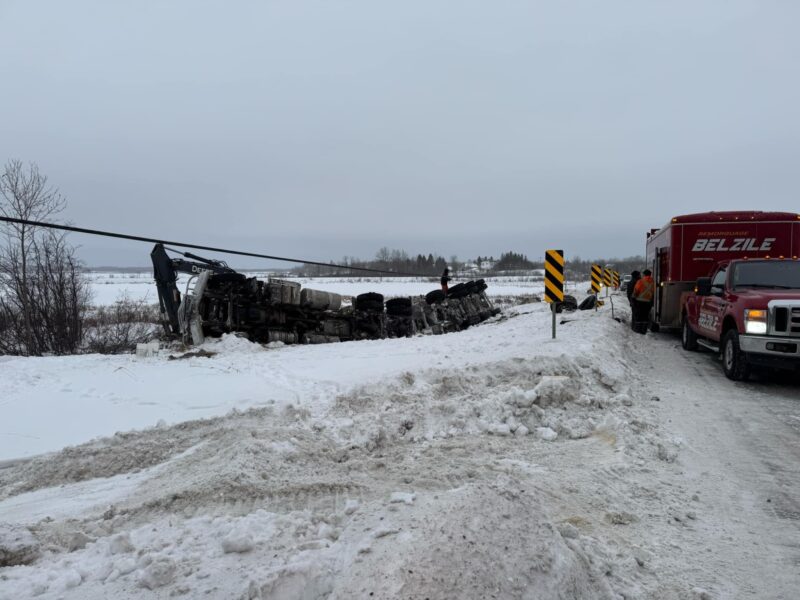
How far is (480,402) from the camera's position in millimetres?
6180

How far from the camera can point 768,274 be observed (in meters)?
9.47

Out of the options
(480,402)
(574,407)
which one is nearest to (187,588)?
(480,402)

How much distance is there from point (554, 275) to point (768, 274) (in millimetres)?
3867

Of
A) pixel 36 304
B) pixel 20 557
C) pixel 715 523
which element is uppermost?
pixel 36 304

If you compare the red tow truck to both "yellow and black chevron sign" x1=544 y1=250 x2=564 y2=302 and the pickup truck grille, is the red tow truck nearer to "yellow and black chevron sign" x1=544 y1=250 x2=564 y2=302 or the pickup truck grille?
the pickup truck grille

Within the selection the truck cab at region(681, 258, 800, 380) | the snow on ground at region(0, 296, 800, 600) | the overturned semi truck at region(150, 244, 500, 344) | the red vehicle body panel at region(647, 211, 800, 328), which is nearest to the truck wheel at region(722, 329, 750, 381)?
the truck cab at region(681, 258, 800, 380)

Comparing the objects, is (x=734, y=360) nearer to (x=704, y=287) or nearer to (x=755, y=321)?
(x=755, y=321)

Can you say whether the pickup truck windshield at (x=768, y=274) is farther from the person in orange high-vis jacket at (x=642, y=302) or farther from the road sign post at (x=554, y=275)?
the person in orange high-vis jacket at (x=642, y=302)

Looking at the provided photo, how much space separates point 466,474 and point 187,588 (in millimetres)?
2374

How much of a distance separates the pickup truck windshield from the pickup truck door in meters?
0.32

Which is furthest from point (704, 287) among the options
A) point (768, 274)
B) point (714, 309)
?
point (768, 274)

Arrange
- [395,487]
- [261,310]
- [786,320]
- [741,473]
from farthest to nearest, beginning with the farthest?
[261,310] < [786,320] < [741,473] < [395,487]

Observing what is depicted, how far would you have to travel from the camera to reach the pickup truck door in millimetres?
9523

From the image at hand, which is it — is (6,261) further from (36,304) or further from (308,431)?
(308,431)
